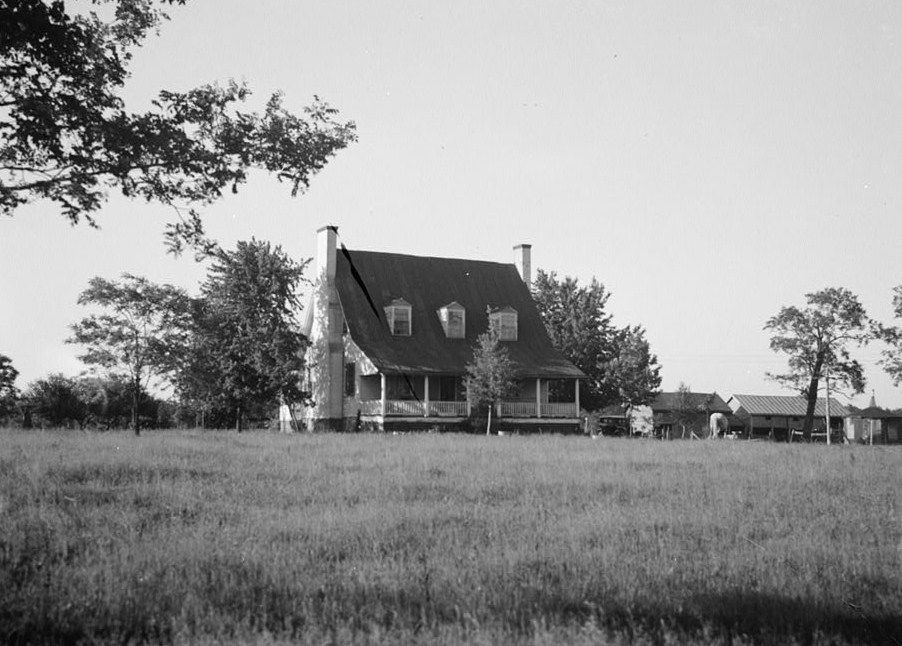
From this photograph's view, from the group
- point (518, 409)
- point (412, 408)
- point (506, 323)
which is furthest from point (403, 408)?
point (506, 323)

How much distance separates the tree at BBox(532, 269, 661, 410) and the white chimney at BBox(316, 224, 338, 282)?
13.3m

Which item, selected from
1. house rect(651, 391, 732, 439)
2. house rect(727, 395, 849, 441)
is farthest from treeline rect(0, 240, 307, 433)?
house rect(727, 395, 849, 441)

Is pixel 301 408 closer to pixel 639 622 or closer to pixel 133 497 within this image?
pixel 133 497

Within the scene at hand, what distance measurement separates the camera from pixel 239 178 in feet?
35.0

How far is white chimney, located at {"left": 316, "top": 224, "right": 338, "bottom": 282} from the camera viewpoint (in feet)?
142

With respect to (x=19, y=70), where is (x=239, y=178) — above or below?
below

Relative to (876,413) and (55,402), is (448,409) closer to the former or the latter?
(55,402)

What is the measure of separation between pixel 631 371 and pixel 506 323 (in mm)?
10306

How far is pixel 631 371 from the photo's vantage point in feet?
167

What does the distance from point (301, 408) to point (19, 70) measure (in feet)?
120

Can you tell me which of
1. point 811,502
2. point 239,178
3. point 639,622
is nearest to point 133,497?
point 239,178

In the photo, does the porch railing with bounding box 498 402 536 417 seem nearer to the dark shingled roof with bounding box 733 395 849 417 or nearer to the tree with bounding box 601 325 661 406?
the tree with bounding box 601 325 661 406

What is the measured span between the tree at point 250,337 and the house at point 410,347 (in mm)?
→ 3597

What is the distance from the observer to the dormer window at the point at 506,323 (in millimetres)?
44759
